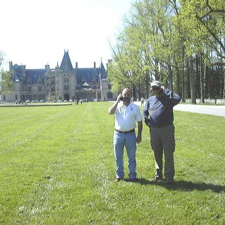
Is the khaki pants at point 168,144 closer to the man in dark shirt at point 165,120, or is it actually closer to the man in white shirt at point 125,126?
the man in dark shirt at point 165,120

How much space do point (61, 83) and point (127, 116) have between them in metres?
118

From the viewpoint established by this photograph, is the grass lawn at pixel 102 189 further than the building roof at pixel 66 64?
No

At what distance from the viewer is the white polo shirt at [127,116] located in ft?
20.1

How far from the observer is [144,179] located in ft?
20.9

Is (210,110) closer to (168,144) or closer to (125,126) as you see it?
(168,144)

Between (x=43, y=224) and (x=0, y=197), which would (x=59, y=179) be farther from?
(x=43, y=224)

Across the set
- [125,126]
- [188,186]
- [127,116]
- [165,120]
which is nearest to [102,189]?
[125,126]

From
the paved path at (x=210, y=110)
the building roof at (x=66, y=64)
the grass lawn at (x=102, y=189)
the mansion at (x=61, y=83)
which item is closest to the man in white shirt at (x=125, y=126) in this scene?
the grass lawn at (x=102, y=189)

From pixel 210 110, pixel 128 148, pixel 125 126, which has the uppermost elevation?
pixel 125 126

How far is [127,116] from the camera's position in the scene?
20.1 feet

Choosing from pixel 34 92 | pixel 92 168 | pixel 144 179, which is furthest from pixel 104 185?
pixel 34 92

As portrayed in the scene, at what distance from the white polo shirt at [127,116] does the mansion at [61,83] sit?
114m

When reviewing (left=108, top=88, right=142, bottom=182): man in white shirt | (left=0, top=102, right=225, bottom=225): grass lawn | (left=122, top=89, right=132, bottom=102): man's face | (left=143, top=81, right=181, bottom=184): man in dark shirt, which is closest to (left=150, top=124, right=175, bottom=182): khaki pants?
(left=143, top=81, right=181, bottom=184): man in dark shirt

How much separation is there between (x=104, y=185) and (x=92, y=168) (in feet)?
4.46
